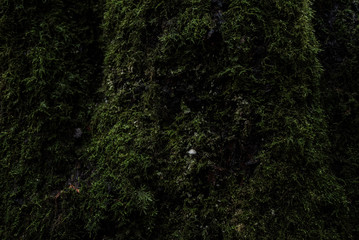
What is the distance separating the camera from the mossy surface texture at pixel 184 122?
6.42ft

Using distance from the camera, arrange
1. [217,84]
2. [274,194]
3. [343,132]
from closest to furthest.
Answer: [274,194] → [217,84] → [343,132]

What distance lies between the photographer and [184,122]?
2139 millimetres

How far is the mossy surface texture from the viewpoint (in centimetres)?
196

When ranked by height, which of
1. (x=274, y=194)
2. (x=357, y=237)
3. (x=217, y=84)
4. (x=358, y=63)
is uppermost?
(x=217, y=84)

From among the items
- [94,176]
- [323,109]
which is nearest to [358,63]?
[323,109]

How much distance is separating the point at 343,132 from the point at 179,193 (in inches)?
73.3

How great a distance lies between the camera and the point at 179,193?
2008 mm

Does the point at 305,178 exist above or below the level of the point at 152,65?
below

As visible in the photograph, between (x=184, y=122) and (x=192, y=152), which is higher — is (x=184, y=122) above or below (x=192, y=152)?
above

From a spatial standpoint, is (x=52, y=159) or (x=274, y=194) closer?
(x=274, y=194)

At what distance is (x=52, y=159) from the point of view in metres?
2.35

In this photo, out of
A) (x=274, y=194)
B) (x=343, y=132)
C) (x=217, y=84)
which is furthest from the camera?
(x=343, y=132)

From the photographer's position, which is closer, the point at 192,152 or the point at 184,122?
the point at 192,152

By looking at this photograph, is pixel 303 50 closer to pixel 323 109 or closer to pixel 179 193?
pixel 323 109
